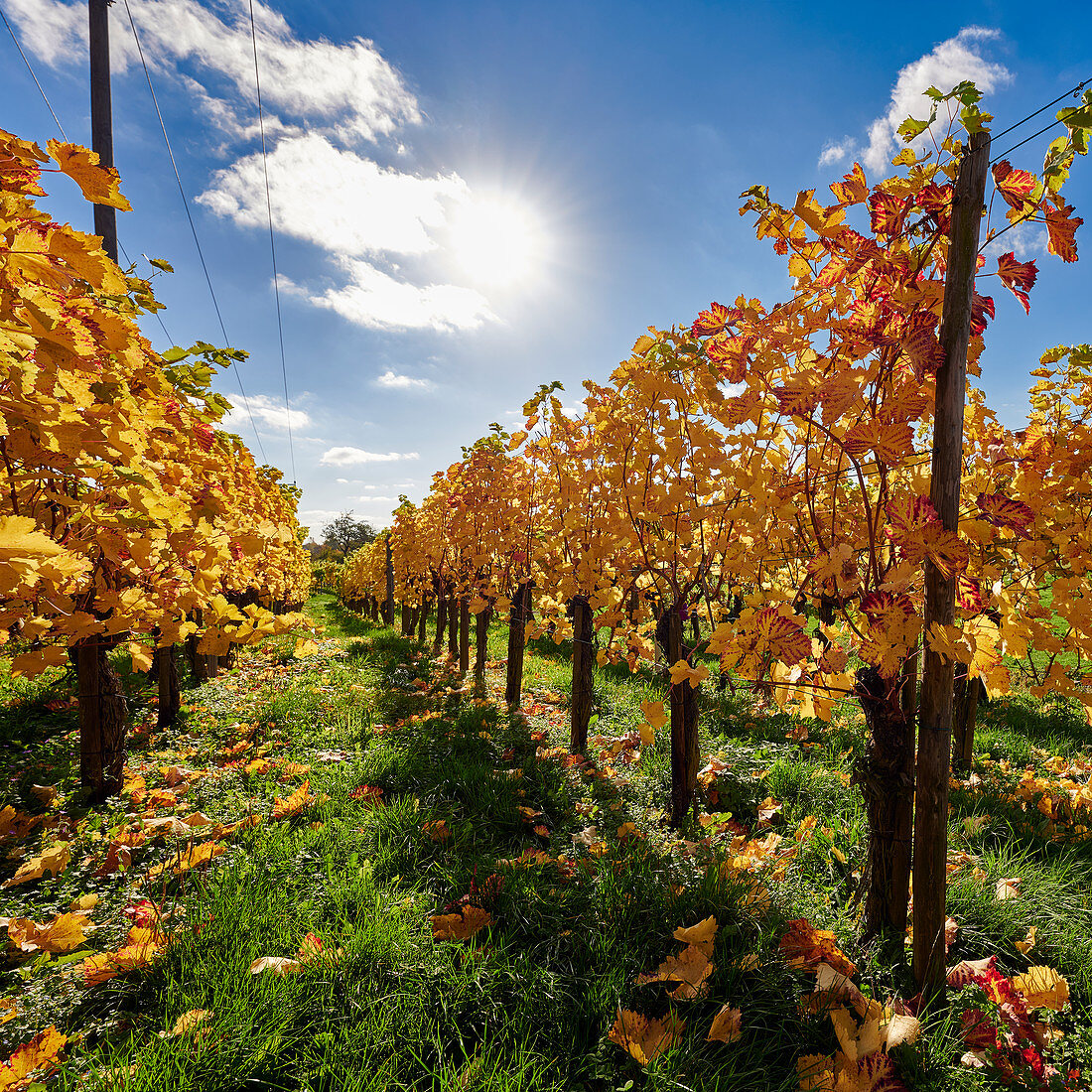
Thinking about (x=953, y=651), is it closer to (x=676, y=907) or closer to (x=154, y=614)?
(x=676, y=907)

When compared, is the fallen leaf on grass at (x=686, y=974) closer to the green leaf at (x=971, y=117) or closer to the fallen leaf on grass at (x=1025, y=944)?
the fallen leaf on grass at (x=1025, y=944)

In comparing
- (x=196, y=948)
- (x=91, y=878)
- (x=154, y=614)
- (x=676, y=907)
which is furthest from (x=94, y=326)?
(x=676, y=907)

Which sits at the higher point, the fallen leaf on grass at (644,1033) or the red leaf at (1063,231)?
the red leaf at (1063,231)

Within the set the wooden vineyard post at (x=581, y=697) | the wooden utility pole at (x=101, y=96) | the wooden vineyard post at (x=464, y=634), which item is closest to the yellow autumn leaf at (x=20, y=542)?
the wooden vineyard post at (x=581, y=697)

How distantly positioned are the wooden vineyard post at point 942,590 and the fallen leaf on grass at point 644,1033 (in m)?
0.96

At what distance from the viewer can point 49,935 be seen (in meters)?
2.08

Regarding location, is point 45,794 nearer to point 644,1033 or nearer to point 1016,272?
point 644,1033

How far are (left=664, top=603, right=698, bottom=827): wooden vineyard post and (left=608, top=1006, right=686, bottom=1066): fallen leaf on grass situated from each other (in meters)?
1.59

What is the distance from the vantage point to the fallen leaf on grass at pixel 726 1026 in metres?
1.65

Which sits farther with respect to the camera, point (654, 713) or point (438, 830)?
point (438, 830)

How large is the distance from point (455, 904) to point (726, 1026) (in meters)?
1.23

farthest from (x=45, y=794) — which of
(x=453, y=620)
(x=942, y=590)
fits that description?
(x=453, y=620)

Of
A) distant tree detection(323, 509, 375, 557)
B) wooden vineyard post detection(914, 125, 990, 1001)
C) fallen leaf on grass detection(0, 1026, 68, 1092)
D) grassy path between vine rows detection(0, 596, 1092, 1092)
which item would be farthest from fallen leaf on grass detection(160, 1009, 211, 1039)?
distant tree detection(323, 509, 375, 557)

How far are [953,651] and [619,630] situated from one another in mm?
2107
